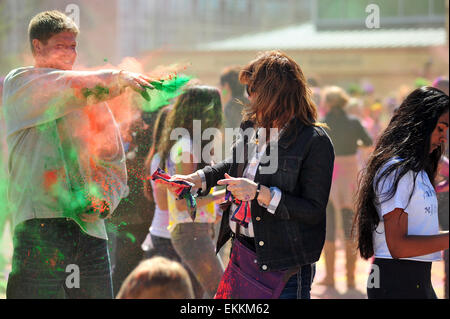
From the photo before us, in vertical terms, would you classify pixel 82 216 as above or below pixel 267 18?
below

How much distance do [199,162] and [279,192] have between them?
126 centimetres

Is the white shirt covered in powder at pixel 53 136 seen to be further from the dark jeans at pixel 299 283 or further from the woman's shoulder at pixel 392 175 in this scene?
the woman's shoulder at pixel 392 175

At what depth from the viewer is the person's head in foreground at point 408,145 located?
3043 mm

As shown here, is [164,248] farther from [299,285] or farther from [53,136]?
[299,285]

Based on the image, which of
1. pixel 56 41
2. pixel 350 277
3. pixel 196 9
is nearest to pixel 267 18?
pixel 196 9

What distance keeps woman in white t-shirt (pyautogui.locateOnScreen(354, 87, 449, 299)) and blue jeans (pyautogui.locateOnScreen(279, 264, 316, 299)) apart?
30 centimetres

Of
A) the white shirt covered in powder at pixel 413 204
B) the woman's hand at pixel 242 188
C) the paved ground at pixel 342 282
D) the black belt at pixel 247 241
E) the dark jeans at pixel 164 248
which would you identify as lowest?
the paved ground at pixel 342 282

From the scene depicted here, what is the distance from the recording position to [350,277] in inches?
262

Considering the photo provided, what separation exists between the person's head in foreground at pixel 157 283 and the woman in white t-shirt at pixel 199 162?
125cm

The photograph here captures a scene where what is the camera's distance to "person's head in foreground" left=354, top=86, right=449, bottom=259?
3043 mm

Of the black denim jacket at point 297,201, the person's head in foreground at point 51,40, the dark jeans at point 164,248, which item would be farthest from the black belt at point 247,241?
the dark jeans at point 164,248

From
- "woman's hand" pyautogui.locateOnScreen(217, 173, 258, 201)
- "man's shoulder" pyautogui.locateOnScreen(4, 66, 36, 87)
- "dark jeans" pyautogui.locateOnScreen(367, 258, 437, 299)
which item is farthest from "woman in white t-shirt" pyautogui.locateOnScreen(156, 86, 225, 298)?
"dark jeans" pyautogui.locateOnScreen(367, 258, 437, 299)
